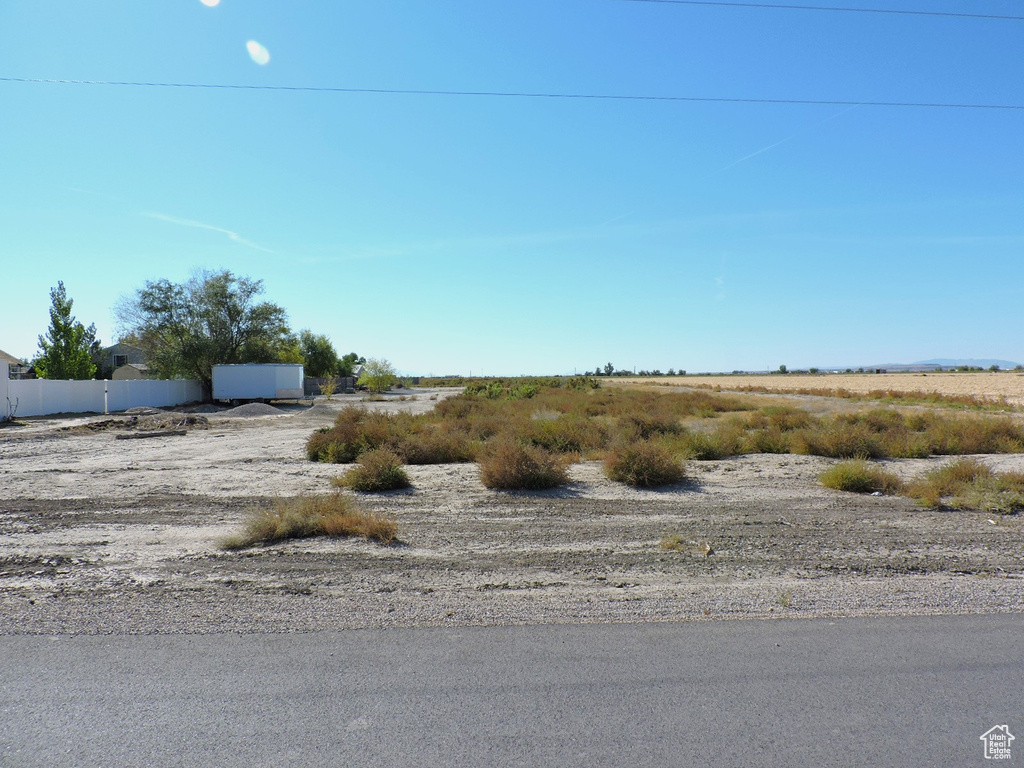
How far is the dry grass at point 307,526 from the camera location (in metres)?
8.37

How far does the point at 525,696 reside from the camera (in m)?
4.09

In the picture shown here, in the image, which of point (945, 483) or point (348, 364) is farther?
point (348, 364)

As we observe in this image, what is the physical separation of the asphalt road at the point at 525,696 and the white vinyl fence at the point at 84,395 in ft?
116

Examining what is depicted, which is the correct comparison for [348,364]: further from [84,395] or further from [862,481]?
[862,481]

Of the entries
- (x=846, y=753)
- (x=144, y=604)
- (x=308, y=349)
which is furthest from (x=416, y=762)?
(x=308, y=349)

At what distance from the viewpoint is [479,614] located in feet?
18.7

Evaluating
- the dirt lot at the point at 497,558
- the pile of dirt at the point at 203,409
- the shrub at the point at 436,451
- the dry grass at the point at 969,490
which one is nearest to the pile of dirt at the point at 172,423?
the pile of dirt at the point at 203,409

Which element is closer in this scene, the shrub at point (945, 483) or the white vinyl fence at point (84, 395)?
the shrub at point (945, 483)

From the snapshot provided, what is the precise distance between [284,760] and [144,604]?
11.2 feet

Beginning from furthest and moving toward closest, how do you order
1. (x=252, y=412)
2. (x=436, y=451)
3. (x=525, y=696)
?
(x=252, y=412) < (x=436, y=451) < (x=525, y=696)

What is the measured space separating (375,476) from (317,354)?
82.2 m

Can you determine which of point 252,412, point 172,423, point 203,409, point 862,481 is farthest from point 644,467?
point 203,409

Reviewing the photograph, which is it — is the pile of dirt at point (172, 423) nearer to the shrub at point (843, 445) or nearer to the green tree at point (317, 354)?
the shrub at point (843, 445)

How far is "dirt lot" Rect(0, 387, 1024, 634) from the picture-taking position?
583 centimetres
